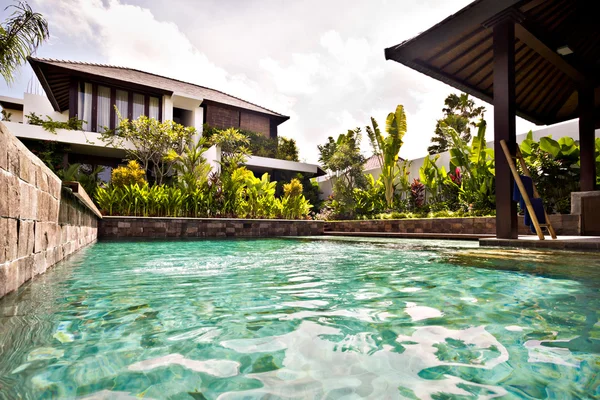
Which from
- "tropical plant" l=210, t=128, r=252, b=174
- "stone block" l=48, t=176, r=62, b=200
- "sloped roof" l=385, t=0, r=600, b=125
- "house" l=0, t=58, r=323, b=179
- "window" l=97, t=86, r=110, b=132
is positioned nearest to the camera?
"stone block" l=48, t=176, r=62, b=200

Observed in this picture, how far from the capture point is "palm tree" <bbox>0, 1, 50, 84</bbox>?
852 cm

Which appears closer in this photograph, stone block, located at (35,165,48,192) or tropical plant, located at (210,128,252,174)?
stone block, located at (35,165,48,192)

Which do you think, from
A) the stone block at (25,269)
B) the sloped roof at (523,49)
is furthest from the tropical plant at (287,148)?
the stone block at (25,269)

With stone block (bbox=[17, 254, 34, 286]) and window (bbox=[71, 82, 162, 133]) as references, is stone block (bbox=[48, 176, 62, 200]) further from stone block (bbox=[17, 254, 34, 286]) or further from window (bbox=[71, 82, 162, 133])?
window (bbox=[71, 82, 162, 133])

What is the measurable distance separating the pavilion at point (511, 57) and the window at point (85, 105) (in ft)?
49.4

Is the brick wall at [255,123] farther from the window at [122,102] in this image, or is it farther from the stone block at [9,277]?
the stone block at [9,277]

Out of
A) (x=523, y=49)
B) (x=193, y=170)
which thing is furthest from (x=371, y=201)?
(x=523, y=49)

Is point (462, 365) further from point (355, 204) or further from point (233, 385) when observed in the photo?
point (355, 204)

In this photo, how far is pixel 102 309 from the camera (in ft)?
6.61

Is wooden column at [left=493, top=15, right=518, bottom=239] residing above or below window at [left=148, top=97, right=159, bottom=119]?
below

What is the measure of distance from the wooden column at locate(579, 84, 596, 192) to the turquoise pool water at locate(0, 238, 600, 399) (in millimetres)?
6292

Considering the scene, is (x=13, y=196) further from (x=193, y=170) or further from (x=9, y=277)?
(x=193, y=170)

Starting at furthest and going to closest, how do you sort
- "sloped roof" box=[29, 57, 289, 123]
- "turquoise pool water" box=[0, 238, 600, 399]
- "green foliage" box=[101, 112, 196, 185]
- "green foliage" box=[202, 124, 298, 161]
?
"green foliage" box=[202, 124, 298, 161] → "sloped roof" box=[29, 57, 289, 123] → "green foliage" box=[101, 112, 196, 185] → "turquoise pool water" box=[0, 238, 600, 399]

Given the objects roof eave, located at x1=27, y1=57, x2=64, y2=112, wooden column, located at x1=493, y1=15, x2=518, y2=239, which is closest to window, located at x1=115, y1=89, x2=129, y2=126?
roof eave, located at x1=27, y1=57, x2=64, y2=112
